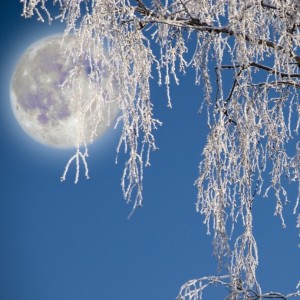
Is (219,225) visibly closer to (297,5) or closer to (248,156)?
(248,156)

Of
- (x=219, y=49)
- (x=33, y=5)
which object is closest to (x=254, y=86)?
(x=219, y=49)

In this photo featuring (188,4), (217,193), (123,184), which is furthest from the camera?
(188,4)

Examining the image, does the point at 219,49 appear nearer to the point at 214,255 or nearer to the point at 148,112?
the point at 148,112

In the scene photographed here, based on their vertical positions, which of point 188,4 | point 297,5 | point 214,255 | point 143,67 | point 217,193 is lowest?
point 214,255

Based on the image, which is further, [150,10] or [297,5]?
[150,10]

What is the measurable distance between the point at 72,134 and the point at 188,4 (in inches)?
44.4

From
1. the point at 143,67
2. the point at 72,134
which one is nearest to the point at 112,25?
the point at 143,67

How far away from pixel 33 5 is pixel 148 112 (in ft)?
2.20

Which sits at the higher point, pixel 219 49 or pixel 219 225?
pixel 219 49

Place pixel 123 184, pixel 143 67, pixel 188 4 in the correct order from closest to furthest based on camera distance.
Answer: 1. pixel 123 184
2. pixel 143 67
3. pixel 188 4

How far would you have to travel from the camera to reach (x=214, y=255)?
3.45 m

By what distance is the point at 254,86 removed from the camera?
3.70 meters

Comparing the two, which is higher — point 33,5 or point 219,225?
point 33,5

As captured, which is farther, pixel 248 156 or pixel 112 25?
pixel 248 156
